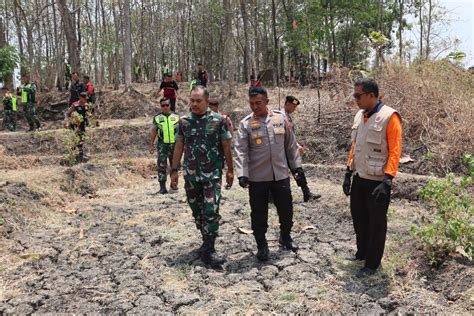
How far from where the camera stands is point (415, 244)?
4.56 m

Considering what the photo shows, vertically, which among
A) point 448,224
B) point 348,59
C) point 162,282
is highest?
point 348,59

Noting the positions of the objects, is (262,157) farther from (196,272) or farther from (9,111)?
(9,111)

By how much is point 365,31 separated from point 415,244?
27.2 metres

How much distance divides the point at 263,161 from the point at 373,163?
1.08 m

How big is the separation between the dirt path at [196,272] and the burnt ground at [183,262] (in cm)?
1

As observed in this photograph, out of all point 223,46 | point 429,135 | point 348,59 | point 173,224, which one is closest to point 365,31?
point 348,59

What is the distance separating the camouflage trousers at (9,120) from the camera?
51.3ft

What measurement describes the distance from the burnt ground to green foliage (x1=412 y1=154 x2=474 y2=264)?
0.42 feet

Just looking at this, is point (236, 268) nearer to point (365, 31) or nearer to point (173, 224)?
point (173, 224)

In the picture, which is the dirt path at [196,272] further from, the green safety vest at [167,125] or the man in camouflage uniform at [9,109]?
the man in camouflage uniform at [9,109]

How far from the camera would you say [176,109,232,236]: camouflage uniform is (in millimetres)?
4270

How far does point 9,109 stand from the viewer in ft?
51.1

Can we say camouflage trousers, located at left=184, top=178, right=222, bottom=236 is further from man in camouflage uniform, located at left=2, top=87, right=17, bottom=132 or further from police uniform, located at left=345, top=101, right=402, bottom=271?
man in camouflage uniform, located at left=2, top=87, right=17, bottom=132

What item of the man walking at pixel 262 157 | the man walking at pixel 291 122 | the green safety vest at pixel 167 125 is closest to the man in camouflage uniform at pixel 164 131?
the green safety vest at pixel 167 125
